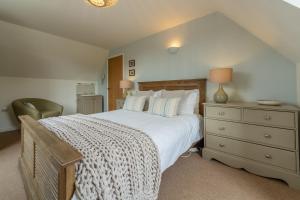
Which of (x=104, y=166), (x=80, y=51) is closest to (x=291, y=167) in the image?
(x=104, y=166)

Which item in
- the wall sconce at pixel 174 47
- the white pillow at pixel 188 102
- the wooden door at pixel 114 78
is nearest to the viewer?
the white pillow at pixel 188 102

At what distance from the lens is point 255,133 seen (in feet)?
6.10

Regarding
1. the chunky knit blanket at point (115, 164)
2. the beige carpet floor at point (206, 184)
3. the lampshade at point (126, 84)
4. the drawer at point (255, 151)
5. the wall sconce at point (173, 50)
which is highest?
the wall sconce at point (173, 50)

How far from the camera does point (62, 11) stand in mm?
2486

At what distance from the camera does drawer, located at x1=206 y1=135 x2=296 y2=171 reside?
167cm

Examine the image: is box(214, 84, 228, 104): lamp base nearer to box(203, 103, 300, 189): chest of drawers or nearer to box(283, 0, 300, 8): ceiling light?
box(203, 103, 300, 189): chest of drawers

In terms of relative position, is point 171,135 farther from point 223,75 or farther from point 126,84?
point 126,84

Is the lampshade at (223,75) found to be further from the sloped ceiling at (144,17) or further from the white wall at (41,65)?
the white wall at (41,65)

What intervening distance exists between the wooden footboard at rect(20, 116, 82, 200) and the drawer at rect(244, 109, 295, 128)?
1941mm

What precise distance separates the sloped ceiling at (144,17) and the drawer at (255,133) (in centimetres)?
92

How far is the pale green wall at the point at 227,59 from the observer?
209cm

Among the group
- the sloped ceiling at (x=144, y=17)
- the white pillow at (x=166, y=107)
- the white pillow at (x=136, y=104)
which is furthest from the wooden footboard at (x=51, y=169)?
the sloped ceiling at (x=144, y=17)

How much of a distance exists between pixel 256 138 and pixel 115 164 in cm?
174

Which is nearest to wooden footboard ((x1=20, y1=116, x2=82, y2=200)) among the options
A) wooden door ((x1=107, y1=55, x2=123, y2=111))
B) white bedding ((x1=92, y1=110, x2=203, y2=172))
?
white bedding ((x1=92, y1=110, x2=203, y2=172))
